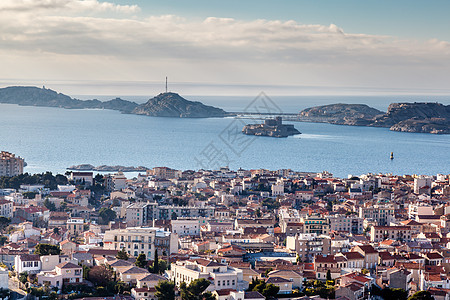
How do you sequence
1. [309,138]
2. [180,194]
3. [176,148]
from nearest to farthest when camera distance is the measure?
[180,194] → [176,148] → [309,138]

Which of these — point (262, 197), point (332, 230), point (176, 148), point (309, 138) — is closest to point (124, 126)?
point (309, 138)

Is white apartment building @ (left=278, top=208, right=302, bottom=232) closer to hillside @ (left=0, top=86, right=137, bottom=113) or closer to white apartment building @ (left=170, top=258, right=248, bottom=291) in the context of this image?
white apartment building @ (left=170, top=258, right=248, bottom=291)

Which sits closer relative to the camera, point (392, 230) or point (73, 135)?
point (392, 230)

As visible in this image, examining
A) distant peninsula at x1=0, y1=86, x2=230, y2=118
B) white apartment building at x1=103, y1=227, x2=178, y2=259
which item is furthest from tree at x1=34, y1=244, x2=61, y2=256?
distant peninsula at x1=0, y1=86, x2=230, y2=118

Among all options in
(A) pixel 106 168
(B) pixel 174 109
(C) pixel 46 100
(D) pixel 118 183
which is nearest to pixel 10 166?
(D) pixel 118 183

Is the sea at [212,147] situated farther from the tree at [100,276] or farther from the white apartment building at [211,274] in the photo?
the white apartment building at [211,274]

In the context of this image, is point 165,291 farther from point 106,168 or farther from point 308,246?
point 106,168

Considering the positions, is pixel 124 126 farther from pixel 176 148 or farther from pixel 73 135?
pixel 176 148

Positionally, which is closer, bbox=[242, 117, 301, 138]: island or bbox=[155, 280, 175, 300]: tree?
bbox=[155, 280, 175, 300]: tree
